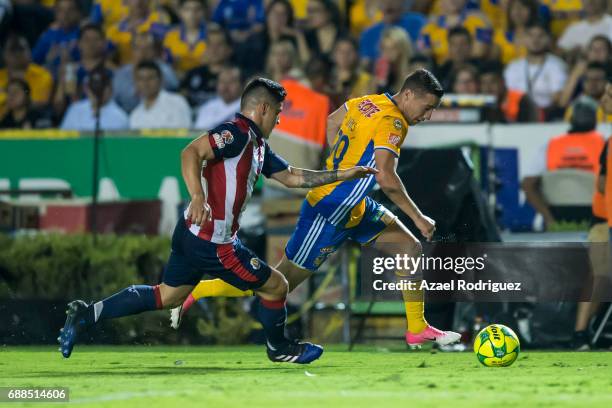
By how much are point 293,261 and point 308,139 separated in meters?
3.20

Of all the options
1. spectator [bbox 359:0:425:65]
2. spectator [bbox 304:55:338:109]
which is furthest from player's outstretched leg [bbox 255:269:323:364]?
spectator [bbox 359:0:425:65]

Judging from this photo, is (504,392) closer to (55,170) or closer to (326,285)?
(326,285)

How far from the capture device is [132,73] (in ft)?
52.5

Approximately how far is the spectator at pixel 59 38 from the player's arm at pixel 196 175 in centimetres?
864

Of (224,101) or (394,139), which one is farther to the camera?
(224,101)

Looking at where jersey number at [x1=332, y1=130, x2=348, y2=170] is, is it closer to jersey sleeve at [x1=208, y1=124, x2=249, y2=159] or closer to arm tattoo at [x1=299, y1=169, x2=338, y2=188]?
arm tattoo at [x1=299, y1=169, x2=338, y2=188]

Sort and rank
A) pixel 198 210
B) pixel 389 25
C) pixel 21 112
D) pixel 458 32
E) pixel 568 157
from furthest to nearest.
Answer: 1. pixel 389 25
2. pixel 21 112
3. pixel 458 32
4. pixel 568 157
5. pixel 198 210

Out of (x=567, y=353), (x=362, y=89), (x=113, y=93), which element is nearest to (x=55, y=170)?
(x=113, y=93)

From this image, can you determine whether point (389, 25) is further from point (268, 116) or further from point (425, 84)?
point (268, 116)

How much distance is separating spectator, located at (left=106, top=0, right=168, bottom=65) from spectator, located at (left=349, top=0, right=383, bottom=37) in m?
2.51

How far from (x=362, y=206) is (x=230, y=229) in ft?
5.17

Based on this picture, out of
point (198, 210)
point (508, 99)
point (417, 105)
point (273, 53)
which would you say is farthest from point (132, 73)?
point (198, 210)

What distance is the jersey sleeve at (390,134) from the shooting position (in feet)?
32.1

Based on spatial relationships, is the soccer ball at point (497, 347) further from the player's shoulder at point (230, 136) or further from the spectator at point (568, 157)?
the spectator at point (568, 157)
